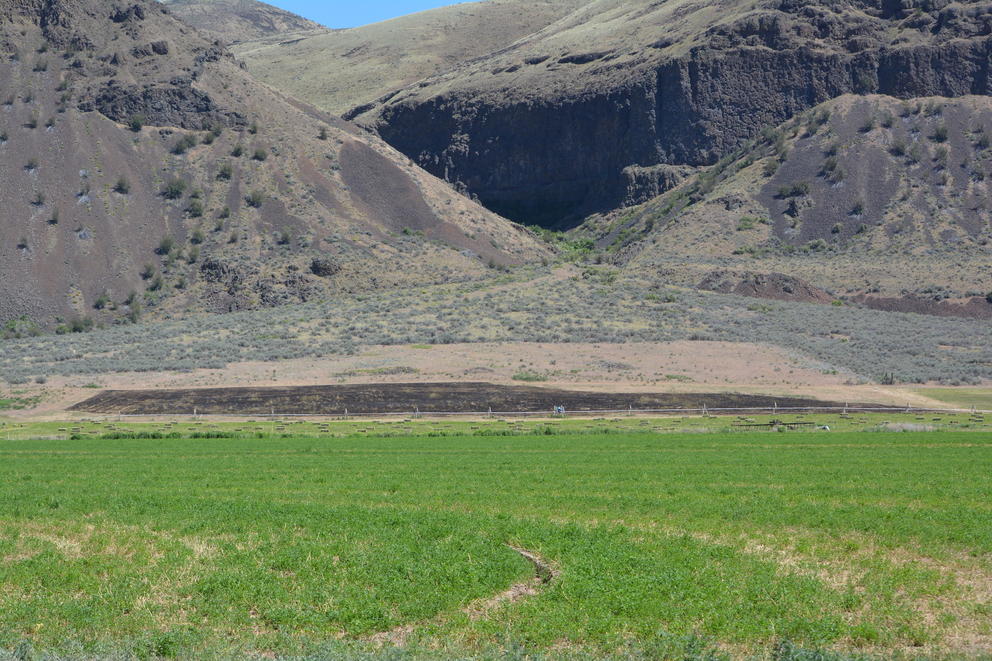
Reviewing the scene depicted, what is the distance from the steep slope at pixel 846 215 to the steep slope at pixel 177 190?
2071 centimetres

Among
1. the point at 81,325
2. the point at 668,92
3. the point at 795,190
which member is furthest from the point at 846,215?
the point at 81,325

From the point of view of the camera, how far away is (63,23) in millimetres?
110500

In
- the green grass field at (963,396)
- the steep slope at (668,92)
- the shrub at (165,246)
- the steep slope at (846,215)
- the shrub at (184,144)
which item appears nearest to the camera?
the green grass field at (963,396)

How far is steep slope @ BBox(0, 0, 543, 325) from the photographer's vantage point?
91062 mm

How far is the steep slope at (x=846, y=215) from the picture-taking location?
9650 centimetres

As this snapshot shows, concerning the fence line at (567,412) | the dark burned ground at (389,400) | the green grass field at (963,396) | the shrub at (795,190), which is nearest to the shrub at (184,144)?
the dark burned ground at (389,400)

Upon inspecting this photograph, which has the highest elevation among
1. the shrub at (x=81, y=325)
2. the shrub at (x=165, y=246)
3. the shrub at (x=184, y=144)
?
the shrub at (x=184, y=144)

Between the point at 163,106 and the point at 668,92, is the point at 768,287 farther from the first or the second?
the point at 163,106

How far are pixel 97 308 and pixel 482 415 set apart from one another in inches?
2000

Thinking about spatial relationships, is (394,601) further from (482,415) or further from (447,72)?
(447,72)

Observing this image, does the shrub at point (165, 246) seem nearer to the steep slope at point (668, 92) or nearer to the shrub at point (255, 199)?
the shrub at point (255, 199)

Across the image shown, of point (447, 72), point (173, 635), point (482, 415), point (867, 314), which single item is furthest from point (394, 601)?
point (447, 72)

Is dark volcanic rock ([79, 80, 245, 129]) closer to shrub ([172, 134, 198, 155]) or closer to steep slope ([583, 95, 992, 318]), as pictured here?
shrub ([172, 134, 198, 155])

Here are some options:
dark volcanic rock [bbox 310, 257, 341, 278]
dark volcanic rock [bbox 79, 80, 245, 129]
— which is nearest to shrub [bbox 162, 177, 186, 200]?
dark volcanic rock [bbox 79, 80, 245, 129]
